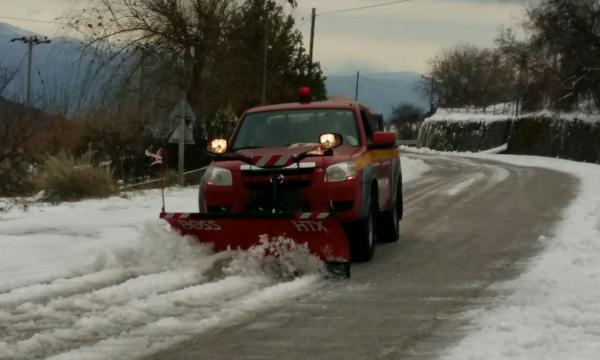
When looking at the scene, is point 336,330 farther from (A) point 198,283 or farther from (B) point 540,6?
(B) point 540,6

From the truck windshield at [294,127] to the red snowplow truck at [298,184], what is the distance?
12mm

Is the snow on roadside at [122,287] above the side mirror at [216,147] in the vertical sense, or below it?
below

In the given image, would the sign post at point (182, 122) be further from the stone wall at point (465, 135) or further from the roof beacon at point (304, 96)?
the stone wall at point (465, 135)

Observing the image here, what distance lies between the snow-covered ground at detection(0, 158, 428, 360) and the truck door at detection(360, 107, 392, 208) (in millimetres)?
2177

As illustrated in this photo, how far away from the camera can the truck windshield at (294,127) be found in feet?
32.7

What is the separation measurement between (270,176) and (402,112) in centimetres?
12004

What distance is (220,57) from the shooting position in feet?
95.6

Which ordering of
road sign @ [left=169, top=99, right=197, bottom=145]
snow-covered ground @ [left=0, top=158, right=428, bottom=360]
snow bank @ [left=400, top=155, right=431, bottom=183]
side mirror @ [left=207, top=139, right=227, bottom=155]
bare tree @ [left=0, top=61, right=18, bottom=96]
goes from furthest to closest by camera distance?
snow bank @ [left=400, top=155, right=431, bottom=183], road sign @ [left=169, top=99, right=197, bottom=145], bare tree @ [left=0, top=61, right=18, bottom=96], side mirror @ [left=207, top=139, right=227, bottom=155], snow-covered ground @ [left=0, top=158, right=428, bottom=360]

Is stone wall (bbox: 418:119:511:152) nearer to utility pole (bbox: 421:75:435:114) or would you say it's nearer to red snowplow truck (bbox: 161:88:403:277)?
utility pole (bbox: 421:75:435:114)

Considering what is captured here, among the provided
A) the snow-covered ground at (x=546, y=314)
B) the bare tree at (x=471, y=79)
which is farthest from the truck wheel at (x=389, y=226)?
the bare tree at (x=471, y=79)

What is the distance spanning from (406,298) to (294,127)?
10.7 feet

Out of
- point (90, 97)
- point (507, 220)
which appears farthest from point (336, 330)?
point (90, 97)

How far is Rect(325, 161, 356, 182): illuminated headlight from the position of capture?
888 cm

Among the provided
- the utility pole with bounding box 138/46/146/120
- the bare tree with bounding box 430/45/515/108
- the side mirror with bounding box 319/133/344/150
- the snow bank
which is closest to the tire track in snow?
the side mirror with bounding box 319/133/344/150
